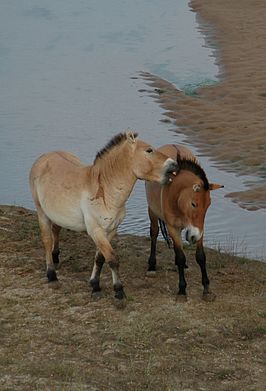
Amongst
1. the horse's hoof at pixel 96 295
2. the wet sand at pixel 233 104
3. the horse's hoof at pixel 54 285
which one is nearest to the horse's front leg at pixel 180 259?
the horse's hoof at pixel 96 295

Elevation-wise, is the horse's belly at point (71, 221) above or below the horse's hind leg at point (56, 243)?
above

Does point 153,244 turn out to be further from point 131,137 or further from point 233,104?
point 233,104

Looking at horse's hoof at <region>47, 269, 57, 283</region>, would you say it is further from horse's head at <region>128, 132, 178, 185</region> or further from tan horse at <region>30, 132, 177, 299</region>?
horse's head at <region>128, 132, 178, 185</region>

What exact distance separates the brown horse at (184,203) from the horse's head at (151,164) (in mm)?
258

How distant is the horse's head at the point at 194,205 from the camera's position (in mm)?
8461

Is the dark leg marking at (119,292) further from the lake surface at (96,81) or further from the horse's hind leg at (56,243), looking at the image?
the lake surface at (96,81)

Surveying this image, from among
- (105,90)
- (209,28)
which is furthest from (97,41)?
(105,90)

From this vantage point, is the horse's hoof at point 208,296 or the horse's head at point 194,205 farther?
the horse's hoof at point 208,296

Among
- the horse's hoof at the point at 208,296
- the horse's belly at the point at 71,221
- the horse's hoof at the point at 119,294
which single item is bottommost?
the horse's hoof at the point at 208,296

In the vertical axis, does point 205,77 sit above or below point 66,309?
below

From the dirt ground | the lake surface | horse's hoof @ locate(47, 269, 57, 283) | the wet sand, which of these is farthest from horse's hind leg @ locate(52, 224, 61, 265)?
the wet sand

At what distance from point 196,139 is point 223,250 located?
6240 mm

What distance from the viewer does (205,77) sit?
878 inches

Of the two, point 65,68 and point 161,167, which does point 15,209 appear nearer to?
point 161,167
